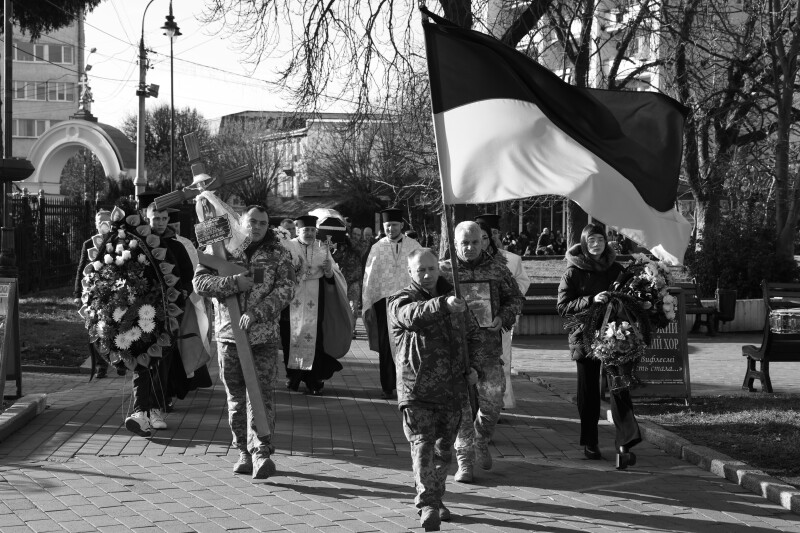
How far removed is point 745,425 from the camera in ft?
31.8

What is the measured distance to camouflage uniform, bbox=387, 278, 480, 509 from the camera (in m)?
→ 6.38

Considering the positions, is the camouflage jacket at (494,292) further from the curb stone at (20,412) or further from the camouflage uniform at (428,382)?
the curb stone at (20,412)

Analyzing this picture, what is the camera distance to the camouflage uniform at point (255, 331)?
302 inches

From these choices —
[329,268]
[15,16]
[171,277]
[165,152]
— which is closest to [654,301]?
[171,277]

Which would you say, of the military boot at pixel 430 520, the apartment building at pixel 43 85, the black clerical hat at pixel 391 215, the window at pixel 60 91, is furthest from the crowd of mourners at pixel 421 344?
the window at pixel 60 91

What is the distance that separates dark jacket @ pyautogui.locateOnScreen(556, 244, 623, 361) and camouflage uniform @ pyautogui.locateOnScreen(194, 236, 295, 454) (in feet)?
7.35

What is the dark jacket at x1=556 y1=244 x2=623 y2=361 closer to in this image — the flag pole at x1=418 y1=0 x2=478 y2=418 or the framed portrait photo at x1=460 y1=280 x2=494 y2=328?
the framed portrait photo at x1=460 y1=280 x2=494 y2=328

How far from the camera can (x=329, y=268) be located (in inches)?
499

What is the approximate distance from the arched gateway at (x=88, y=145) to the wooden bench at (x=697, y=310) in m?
32.7

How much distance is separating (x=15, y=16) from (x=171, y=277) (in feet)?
62.7

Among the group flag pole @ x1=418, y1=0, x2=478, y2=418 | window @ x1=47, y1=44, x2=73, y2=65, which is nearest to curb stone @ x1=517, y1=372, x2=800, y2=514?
flag pole @ x1=418, y1=0, x2=478, y2=418

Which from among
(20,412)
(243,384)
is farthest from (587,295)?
(20,412)

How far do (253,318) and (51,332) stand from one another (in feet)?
35.3

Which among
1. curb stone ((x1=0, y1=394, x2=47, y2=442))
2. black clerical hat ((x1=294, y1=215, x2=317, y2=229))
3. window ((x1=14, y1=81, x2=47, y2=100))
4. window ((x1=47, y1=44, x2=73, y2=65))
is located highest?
window ((x1=47, y1=44, x2=73, y2=65))
